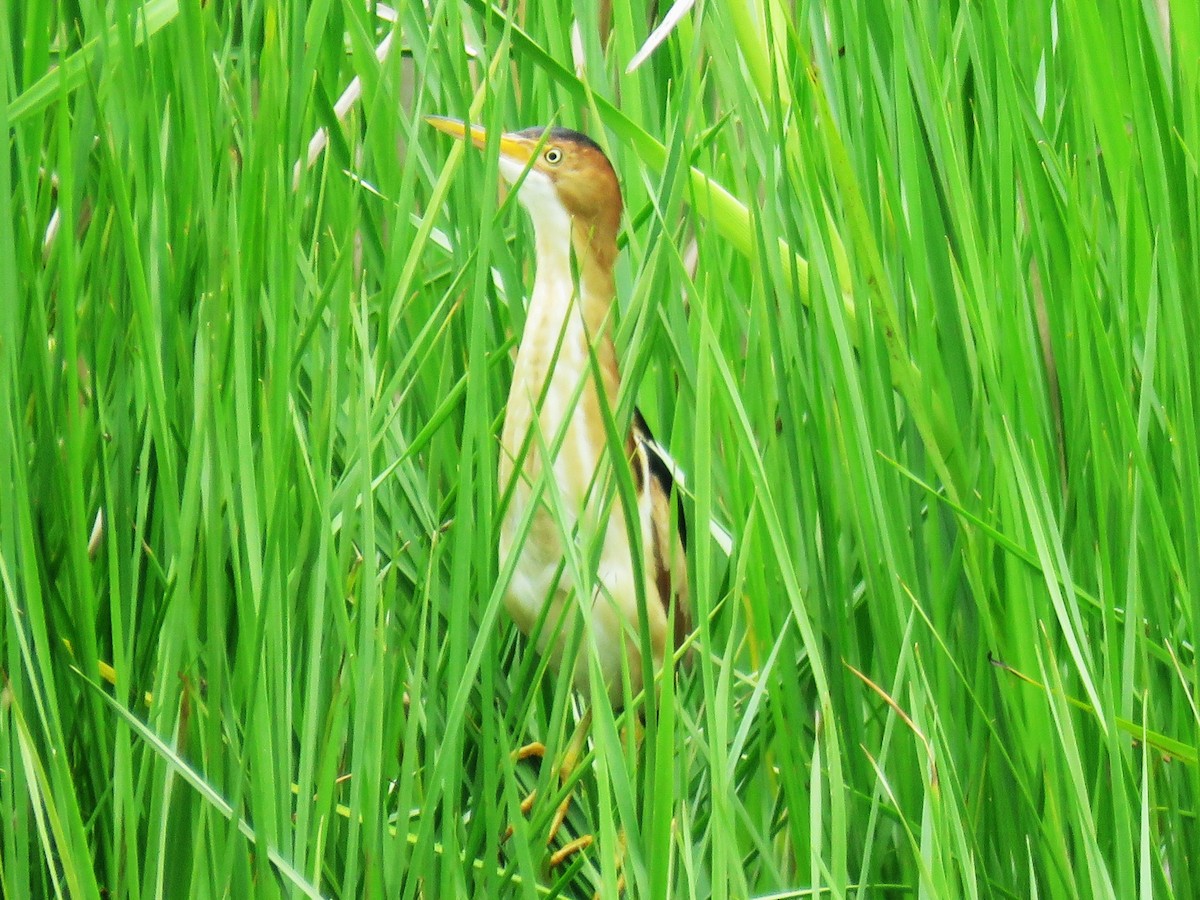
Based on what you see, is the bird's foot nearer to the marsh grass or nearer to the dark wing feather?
the marsh grass

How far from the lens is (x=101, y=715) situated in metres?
0.67

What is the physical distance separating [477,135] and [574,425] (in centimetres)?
22

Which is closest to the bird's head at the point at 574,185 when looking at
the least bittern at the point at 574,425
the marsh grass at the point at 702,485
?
the least bittern at the point at 574,425

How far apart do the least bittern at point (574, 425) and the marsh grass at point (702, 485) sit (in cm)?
18

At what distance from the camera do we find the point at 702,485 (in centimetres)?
58

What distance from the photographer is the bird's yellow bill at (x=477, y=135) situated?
903 mm

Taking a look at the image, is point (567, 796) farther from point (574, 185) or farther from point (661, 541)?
point (574, 185)

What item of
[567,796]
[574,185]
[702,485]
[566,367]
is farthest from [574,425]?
[702,485]

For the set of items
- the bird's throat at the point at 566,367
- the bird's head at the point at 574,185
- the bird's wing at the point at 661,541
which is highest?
the bird's head at the point at 574,185

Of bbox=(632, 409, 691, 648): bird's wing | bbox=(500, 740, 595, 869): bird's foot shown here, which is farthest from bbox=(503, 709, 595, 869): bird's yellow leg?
bbox=(632, 409, 691, 648): bird's wing

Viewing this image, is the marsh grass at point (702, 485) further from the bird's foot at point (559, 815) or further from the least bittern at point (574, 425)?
the least bittern at point (574, 425)

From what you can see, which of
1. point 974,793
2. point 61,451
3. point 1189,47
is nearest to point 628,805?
point 974,793

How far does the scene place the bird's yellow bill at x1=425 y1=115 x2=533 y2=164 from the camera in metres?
0.90

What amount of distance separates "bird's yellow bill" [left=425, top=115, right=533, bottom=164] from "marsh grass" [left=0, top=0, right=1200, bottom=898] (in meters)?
0.07
